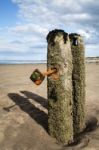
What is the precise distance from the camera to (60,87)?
28.9ft

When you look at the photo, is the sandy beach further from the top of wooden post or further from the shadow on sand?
the top of wooden post

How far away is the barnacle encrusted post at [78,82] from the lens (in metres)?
9.91

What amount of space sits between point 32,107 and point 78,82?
6.92 ft

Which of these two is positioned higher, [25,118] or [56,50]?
[56,50]

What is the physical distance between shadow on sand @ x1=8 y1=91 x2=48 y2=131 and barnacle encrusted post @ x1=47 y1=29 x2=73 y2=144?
24.1 inches

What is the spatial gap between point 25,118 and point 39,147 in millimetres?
1708

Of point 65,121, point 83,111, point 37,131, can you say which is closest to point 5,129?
point 37,131

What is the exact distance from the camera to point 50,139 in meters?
9.02

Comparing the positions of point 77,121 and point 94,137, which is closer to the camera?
point 94,137

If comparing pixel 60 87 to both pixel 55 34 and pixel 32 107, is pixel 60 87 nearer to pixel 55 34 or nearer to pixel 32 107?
pixel 55 34

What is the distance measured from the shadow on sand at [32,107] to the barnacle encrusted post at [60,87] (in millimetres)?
613

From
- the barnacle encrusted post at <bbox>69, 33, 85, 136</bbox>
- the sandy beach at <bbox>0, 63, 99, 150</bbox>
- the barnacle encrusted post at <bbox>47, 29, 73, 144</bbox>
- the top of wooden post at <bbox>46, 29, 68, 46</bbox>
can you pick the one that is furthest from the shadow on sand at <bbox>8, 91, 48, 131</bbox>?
the top of wooden post at <bbox>46, 29, 68, 46</bbox>

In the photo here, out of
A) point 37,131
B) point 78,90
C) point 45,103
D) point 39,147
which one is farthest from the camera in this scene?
point 45,103

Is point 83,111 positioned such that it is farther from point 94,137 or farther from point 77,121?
point 94,137
